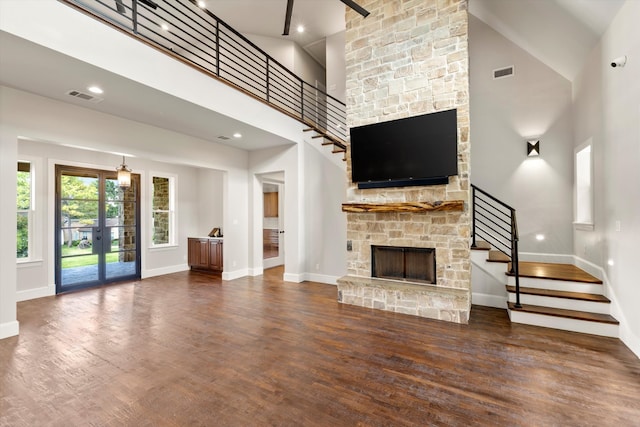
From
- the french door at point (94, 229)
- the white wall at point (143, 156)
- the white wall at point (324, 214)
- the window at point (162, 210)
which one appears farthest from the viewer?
the window at point (162, 210)

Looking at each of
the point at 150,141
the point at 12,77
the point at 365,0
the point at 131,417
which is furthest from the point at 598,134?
the point at 12,77

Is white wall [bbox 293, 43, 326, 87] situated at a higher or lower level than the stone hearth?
higher

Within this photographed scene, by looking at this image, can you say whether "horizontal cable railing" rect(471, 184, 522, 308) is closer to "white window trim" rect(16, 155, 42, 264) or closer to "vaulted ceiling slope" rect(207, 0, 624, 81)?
"vaulted ceiling slope" rect(207, 0, 624, 81)

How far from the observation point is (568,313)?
3.64 m

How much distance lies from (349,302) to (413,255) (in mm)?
1261

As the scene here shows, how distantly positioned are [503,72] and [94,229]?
28.1ft

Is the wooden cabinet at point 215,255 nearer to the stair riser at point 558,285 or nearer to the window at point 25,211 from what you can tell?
the window at point 25,211

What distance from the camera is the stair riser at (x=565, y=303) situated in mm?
3566

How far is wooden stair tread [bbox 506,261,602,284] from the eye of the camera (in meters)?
4.00

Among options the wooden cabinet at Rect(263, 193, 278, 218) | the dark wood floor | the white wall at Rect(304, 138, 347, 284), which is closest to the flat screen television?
the white wall at Rect(304, 138, 347, 284)

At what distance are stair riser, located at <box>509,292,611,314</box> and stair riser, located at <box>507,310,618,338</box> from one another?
26 cm

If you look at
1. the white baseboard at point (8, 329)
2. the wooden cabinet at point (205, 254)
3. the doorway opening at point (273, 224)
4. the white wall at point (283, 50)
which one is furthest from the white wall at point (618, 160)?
the wooden cabinet at point (205, 254)

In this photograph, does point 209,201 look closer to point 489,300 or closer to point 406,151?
point 406,151

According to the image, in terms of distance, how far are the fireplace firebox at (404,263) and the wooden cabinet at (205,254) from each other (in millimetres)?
4138
